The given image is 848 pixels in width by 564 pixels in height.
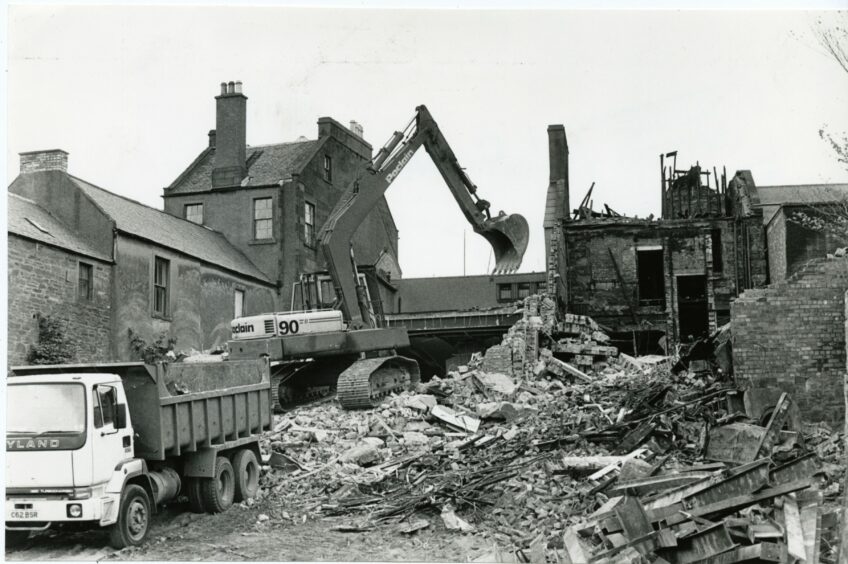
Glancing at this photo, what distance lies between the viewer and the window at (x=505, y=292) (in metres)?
47.1

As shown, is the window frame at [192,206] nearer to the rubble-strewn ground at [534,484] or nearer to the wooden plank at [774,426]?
the rubble-strewn ground at [534,484]

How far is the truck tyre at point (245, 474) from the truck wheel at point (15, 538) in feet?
10.9

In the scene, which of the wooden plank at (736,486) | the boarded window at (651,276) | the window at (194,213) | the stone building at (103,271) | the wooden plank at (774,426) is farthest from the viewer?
the window at (194,213)

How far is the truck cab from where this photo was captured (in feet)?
32.4

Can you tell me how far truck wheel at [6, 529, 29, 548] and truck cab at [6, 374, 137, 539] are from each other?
0.02 metres

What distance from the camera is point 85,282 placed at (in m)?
21.8

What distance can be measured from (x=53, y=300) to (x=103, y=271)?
2274mm

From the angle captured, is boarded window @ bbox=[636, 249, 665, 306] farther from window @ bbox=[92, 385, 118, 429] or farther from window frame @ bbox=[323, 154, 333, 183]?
window @ bbox=[92, 385, 118, 429]

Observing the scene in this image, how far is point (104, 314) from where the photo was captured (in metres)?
22.5

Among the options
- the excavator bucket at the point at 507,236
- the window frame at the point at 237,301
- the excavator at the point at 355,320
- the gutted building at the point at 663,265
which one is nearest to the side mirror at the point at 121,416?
the excavator at the point at 355,320

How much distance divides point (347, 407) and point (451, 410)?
2.62 meters

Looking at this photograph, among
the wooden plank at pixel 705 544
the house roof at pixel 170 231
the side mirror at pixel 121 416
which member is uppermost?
the house roof at pixel 170 231

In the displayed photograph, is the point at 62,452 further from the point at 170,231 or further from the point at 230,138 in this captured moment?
the point at 230,138

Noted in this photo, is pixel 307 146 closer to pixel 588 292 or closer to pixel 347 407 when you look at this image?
pixel 588 292
